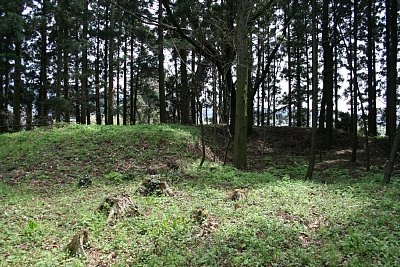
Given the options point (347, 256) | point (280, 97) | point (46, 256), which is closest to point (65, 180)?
point (46, 256)

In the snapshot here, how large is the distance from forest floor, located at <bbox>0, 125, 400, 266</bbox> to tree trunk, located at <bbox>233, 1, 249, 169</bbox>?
0.86 meters

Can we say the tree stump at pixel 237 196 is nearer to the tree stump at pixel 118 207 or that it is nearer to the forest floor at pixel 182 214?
the forest floor at pixel 182 214

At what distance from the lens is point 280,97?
28266 mm

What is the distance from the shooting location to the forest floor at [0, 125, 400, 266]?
4012mm

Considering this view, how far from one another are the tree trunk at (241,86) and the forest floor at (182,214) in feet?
2.82

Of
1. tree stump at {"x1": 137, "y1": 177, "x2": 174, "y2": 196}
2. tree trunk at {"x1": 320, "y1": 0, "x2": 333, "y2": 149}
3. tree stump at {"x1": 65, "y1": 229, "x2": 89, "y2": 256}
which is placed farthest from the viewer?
tree trunk at {"x1": 320, "y1": 0, "x2": 333, "y2": 149}

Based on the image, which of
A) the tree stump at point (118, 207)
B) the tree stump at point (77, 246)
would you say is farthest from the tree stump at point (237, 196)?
the tree stump at point (77, 246)

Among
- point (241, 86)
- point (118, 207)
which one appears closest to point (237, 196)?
point (118, 207)

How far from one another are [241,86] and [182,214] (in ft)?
18.7

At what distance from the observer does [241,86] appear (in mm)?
9953

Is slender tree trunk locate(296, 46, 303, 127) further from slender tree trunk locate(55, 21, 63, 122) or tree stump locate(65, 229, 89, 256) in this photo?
tree stump locate(65, 229, 89, 256)

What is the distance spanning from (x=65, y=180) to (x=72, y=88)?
20.0 m

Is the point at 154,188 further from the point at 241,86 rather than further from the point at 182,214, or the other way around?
the point at 241,86

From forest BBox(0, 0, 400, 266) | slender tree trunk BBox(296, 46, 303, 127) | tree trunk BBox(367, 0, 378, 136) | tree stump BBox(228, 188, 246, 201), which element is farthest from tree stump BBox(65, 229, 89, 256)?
slender tree trunk BBox(296, 46, 303, 127)
